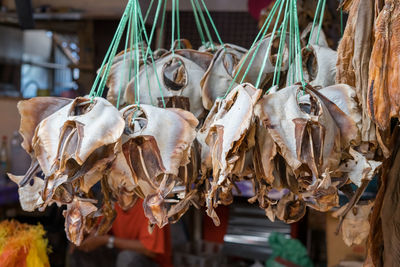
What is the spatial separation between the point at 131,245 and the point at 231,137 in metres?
2.18

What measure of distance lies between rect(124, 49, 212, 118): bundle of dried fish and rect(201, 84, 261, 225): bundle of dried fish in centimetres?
33

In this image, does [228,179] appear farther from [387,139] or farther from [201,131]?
[387,139]

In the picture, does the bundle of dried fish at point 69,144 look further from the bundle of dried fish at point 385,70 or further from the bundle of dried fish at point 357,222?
the bundle of dried fish at point 357,222

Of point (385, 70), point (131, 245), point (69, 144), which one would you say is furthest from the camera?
point (131, 245)

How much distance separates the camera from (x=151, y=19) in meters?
1.67

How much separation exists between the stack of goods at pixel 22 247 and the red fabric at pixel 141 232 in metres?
1.14

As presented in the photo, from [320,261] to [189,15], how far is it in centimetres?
187

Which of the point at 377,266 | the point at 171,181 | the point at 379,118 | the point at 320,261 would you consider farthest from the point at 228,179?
the point at 320,261

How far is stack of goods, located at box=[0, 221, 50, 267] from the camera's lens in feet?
5.39

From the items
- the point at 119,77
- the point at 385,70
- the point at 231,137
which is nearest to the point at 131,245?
the point at 119,77

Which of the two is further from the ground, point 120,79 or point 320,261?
point 120,79

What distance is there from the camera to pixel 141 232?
117 inches

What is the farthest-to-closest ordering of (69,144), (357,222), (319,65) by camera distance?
(319,65)
(357,222)
(69,144)

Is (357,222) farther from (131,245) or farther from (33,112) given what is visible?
(131,245)
